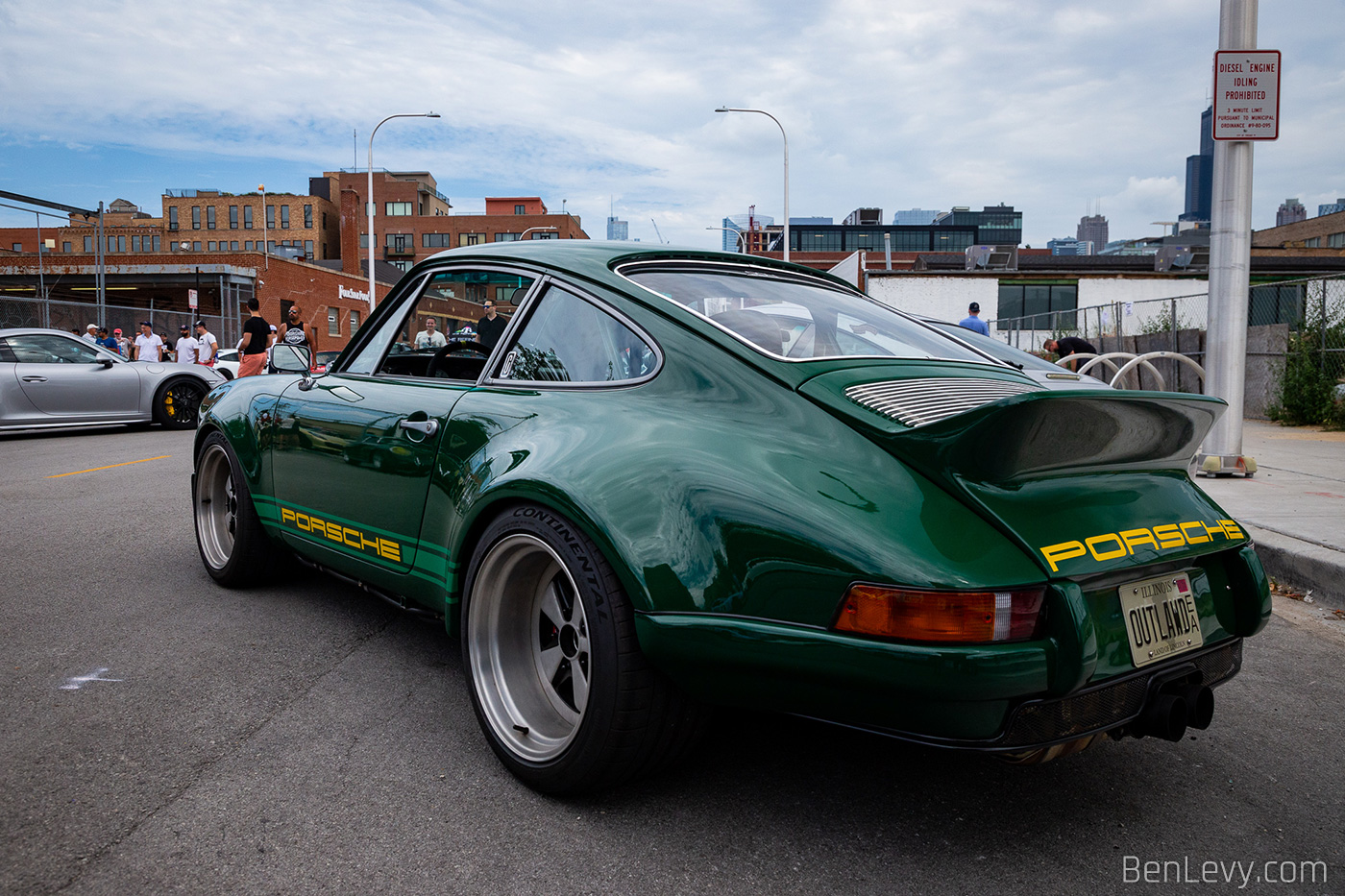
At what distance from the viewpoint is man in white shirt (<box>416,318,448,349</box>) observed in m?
3.32

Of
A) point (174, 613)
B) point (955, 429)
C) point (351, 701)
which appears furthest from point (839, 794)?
point (174, 613)

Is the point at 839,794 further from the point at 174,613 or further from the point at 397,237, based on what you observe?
the point at 397,237

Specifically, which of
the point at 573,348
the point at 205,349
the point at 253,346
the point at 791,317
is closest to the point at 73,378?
the point at 253,346

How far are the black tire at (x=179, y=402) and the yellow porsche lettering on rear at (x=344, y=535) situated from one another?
11.1 m

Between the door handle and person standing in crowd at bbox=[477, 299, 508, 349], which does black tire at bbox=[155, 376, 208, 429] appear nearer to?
person standing in crowd at bbox=[477, 299, 508, 349]

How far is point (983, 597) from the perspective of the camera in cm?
170

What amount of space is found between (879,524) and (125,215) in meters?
114

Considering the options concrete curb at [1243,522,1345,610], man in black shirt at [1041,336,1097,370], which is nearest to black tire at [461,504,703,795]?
concrete curb at [1243,522,1345,610]

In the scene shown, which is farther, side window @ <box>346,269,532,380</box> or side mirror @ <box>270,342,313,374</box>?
side mirror @ <box>270,342,313,374</box>

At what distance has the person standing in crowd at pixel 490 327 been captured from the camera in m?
2.94

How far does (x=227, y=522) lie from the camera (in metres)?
4.22

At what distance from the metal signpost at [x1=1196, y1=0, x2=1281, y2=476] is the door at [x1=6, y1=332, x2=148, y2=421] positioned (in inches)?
522

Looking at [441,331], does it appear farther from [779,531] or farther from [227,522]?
[779,531]

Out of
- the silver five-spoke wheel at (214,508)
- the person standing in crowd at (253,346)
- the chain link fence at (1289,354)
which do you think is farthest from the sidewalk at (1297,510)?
the person standing in crowd at (253,346)
